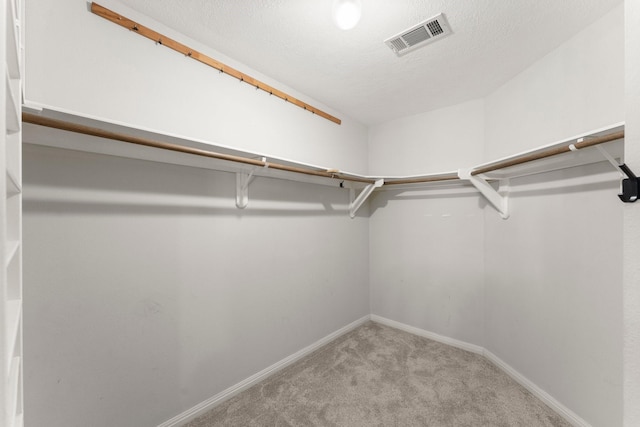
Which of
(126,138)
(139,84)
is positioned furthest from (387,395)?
(139,84)

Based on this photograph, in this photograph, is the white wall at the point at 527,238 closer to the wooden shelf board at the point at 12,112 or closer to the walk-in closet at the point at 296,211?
the walk-in closet at the point at 296,211

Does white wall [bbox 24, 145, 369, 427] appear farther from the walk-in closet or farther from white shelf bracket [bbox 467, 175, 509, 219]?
white shelf bracket [bbox 467, 175, 509, 219]

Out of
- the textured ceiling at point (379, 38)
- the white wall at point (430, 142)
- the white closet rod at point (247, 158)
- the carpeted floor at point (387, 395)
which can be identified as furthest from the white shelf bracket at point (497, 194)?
the carpeted floor at point (387, 395)

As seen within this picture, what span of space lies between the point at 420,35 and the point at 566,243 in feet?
5.26

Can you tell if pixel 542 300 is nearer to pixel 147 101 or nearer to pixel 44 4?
pixel 147 101


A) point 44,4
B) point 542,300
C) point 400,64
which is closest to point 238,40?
point 44,4

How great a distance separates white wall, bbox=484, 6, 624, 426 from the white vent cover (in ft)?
2.74

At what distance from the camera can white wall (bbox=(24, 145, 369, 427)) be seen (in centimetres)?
116

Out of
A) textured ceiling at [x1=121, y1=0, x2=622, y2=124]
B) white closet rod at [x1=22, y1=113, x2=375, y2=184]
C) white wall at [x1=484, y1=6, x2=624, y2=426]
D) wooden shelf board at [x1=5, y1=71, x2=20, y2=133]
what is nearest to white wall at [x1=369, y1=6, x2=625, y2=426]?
white wall at [x1=484, y1=6, x2=624, y2=426]

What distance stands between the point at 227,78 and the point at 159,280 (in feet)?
4.60

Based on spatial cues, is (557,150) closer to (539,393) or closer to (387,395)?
(539,393)

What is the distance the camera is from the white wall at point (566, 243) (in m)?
1.36

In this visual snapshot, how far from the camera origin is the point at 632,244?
75cm

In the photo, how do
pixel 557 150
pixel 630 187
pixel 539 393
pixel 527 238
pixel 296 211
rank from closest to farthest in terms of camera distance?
pixel 630 187 < pixel 557 150 < pixel 539 393 < pixel 527 238 < pixel 296 211
